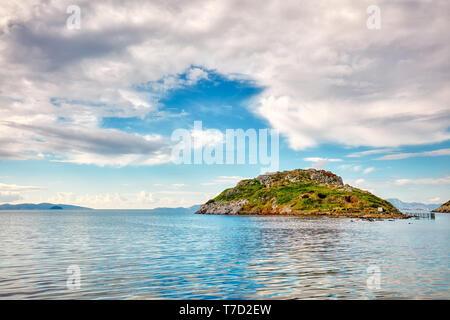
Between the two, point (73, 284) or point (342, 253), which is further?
point (342, 253)

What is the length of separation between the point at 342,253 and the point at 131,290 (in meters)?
34.6

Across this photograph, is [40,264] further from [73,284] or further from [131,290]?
[131,290]

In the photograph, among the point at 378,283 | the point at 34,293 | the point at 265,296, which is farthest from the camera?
the point at 378,283
